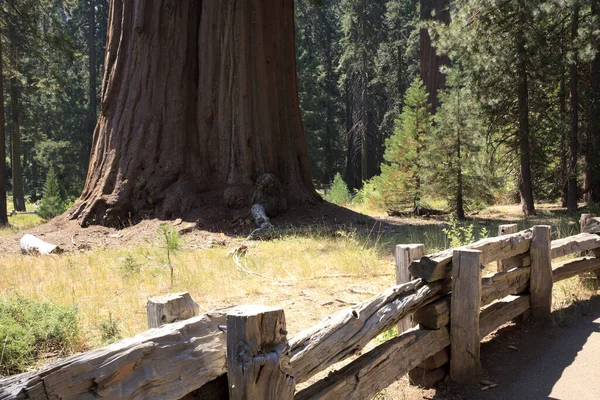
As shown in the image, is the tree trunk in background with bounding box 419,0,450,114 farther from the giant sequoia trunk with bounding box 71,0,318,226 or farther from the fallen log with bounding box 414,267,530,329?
the fallen log with bounding box 414,267,530,329

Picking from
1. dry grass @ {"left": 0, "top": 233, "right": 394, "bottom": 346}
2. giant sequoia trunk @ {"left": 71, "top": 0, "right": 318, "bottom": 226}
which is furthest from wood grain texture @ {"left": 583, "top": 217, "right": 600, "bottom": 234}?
giant sequoia trunk @ {"left": 71, "top": 0, "right": 318, "bottom": 226}

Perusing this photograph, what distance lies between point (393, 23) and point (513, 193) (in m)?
27.5

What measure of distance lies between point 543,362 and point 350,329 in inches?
101

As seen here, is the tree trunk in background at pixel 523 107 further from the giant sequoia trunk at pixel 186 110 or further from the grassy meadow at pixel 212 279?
the giant sequoia trunk at pixel 186 110

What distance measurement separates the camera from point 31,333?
4.24 m

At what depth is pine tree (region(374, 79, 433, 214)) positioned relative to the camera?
1562 cm

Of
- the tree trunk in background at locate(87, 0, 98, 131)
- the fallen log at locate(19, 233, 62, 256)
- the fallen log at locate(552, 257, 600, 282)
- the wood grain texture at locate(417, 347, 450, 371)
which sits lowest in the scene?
the wood grain texture at locate(417, 347, 450, 371)

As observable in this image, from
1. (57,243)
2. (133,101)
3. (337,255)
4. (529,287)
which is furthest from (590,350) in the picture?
(133,101)

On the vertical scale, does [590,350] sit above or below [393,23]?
below

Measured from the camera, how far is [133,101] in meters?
12.6

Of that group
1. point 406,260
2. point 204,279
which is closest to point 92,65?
point 204,279

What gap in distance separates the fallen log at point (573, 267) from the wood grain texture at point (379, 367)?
2.78m

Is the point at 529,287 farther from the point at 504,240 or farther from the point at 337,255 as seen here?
the point at 337,255

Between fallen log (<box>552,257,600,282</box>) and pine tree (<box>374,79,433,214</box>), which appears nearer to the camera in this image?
fallen log (<box>552,257,600,282</box>)
